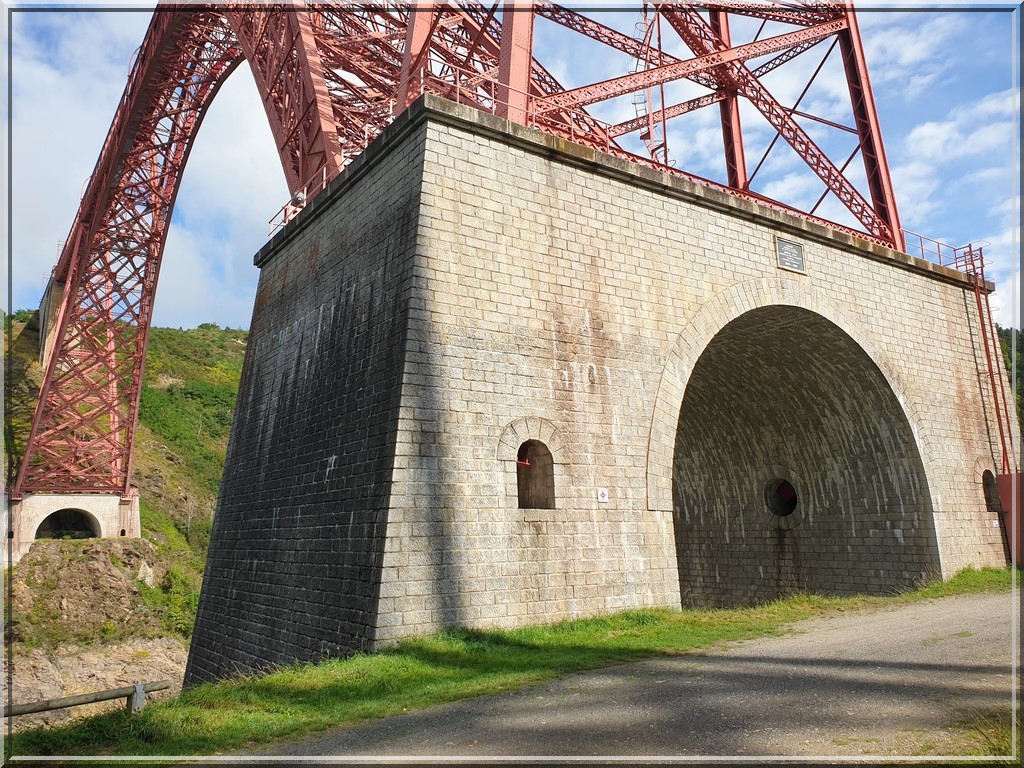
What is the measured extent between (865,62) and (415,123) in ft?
42.2

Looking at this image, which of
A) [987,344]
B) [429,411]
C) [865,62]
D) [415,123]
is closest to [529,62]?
[415,123]

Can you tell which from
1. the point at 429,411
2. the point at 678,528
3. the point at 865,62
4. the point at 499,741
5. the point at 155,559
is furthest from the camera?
the point at 155,559

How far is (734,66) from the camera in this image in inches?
608

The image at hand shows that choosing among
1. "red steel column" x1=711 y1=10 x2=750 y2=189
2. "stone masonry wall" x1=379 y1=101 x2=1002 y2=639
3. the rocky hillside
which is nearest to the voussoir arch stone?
"stone masonry wall" x1=379 y1=101 x2=1002 y2=639

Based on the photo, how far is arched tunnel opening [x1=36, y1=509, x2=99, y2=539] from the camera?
2861cm

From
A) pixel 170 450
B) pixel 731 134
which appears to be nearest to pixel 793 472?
pixel 731 134

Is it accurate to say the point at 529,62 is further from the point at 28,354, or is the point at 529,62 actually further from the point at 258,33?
the point at 28,354

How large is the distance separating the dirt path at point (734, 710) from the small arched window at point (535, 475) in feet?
8.65

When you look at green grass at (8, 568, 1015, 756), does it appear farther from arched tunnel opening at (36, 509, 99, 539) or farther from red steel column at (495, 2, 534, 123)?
arched tunnel opening at (36, 509, 99, 539)

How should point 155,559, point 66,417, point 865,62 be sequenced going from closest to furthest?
point 865,62 < point 155,559 < point 66,417

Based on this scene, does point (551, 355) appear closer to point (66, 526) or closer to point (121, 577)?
point (121, 577)

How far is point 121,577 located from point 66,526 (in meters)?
7.79

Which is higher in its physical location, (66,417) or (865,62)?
(865,62)

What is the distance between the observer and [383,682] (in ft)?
21.1
